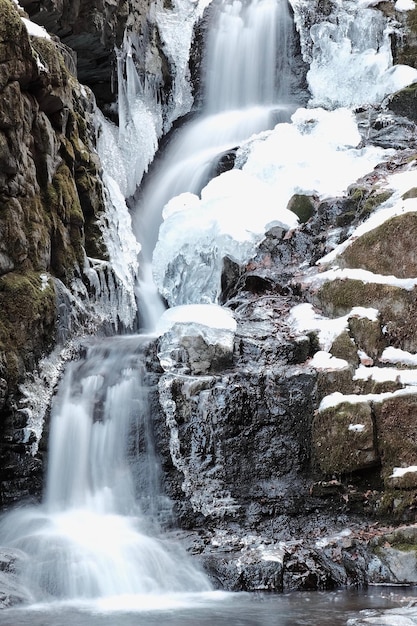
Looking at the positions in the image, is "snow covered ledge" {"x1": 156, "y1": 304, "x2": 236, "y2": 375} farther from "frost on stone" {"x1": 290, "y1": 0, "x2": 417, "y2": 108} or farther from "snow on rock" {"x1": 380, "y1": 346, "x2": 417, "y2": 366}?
"frost on stone" {"x1": 290, "y1": 0, "x2": 417, "y2": 108}

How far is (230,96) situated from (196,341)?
11430 mm

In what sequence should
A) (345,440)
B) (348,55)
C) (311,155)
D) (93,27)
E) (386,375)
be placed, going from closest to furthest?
(345,440) → (386,375) → (311,155) → (93,27) → (348,55)

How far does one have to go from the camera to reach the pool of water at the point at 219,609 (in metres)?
4.77

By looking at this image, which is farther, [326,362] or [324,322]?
[324,322]

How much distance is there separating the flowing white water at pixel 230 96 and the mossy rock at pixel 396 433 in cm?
844

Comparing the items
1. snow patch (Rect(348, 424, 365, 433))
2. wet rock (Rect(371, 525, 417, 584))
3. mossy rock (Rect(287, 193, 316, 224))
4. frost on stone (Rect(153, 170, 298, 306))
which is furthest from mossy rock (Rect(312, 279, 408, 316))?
mossy rock (Rect(287, 193, 316, 224))

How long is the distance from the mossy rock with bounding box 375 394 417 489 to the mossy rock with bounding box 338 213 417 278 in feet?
Answer: 6.11

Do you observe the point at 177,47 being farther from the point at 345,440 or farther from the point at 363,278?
the point at 345,440

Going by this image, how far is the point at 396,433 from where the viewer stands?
6.87 m

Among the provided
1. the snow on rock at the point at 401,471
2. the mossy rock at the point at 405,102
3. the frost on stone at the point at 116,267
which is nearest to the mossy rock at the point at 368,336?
the snow on rock at the point at 401,471

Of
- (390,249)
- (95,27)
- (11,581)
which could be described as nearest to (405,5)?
(95,27)

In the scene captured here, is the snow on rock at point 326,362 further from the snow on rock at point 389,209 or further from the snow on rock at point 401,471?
the snow on rock at point 389,209

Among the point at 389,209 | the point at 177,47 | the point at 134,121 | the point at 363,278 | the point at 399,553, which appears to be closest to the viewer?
the point at 399,553

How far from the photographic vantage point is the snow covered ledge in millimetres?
8125
